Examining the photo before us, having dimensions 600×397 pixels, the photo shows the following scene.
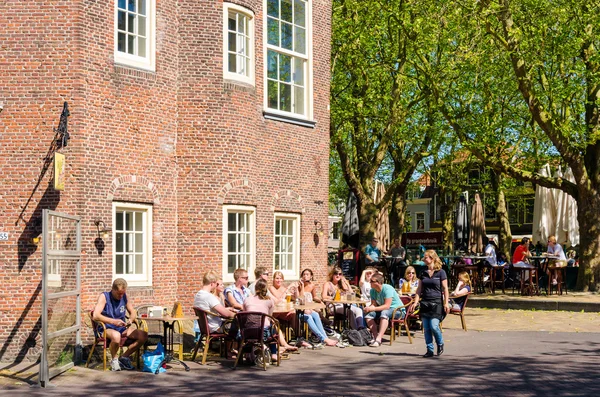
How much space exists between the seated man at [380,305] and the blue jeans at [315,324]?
95 cm

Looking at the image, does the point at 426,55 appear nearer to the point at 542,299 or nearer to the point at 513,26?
the point at 513,26

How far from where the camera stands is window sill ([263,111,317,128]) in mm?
19264

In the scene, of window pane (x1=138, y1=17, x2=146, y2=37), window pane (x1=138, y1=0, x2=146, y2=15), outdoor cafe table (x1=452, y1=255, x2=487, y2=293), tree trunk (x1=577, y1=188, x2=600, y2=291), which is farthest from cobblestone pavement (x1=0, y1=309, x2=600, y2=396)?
tree trunk (x1=577, y1=188, x2=600, y2=291)

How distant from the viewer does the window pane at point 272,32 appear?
19.5m

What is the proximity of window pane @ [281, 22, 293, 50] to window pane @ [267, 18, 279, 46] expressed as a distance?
0.66 ft

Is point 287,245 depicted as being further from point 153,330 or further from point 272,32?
point 153,330

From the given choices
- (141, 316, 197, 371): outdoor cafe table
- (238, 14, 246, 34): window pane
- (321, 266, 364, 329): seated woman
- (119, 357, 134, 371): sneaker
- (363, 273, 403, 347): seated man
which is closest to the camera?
(119, 357, 134, 371): sneaker

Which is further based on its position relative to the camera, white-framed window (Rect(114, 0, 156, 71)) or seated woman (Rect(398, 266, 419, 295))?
seated woman (Rect(398, 266, 419, 295))

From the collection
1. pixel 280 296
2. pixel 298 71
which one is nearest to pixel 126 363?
pixel 280 296

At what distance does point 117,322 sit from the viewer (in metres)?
13.9

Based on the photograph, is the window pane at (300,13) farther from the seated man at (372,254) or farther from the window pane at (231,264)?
the seated man at (372,254)

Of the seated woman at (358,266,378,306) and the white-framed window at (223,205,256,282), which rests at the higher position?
the white-framed window at (223,205,256,282)

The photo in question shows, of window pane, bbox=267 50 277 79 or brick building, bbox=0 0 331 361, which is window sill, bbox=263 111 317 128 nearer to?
brick building, bbox=0 0 331 361

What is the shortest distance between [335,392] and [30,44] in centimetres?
795
